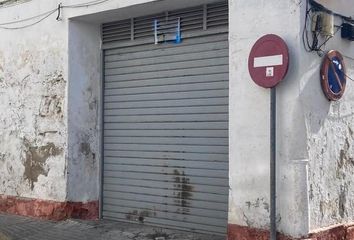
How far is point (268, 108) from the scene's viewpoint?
667 centimetres

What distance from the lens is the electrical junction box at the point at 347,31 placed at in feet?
23.6

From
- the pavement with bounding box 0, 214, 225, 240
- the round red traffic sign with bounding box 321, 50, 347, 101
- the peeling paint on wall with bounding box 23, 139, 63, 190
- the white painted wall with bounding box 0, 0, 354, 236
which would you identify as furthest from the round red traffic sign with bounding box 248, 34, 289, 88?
the peeling paint on wall with bounding box 23, 139, 63, 190

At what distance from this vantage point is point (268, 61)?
6566 millimetres

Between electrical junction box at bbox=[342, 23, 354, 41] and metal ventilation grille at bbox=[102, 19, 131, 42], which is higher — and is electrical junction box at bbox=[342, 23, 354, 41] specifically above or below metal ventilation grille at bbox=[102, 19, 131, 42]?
below

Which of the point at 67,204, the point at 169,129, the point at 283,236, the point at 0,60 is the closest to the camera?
the point at 283,236

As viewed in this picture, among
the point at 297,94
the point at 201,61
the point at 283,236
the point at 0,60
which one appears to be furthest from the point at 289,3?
the point at 0,60

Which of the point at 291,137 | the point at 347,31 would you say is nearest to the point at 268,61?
the point at 291,137

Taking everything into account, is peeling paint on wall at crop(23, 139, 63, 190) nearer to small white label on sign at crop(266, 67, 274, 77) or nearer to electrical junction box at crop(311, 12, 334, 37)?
small white label on sign at crop(266, 67, 274, 77)

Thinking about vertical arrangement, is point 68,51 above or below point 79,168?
above

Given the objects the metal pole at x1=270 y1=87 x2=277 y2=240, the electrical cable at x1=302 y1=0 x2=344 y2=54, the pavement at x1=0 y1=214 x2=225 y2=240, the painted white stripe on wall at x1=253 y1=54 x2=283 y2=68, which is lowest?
the pavement at x1=0 y1=214 x2=225 y2=240

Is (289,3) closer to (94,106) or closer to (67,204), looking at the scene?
(94,106)

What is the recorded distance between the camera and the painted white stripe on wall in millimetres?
6469

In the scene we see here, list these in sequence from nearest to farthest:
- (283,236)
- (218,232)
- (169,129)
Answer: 1. (283,236)
2. (218,232)
3. (169,129)

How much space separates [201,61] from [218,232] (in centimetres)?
248
